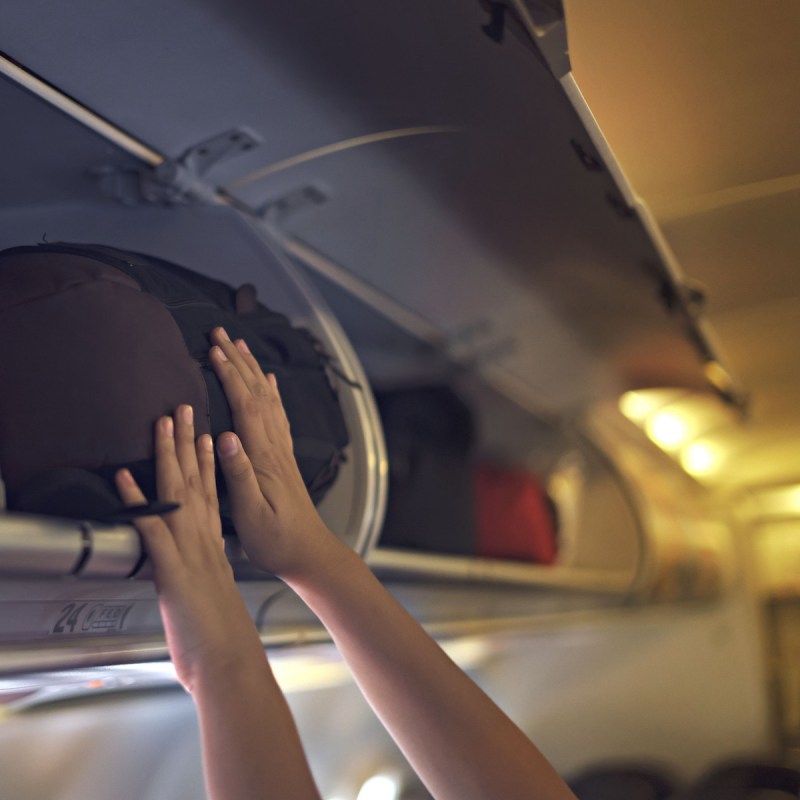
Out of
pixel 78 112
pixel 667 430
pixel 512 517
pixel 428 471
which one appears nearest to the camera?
pixel 78 112

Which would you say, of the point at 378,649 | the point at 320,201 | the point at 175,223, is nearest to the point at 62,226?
the point at 175,223

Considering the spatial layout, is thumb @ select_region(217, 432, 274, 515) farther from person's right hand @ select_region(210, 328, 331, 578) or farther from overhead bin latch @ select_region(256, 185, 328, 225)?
overhead bin latch @ select_region(256, 185, 328, 225)

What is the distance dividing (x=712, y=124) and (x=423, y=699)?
1051 mm

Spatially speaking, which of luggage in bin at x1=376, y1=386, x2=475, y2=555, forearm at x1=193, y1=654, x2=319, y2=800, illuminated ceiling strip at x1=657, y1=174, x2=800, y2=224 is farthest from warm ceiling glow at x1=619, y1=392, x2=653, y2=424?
forearm at x1=193, y1=654, x2=319, y2=800

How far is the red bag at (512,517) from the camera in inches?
86.2

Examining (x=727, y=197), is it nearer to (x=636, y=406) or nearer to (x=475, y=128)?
(x=475, y=128)

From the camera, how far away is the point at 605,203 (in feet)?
4.21

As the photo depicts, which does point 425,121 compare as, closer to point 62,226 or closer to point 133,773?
point 62,226

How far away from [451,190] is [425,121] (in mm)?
235

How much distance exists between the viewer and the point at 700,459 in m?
3.46

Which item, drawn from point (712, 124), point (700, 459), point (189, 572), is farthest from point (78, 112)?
point (700, 459)

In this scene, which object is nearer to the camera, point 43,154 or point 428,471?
point 43,154

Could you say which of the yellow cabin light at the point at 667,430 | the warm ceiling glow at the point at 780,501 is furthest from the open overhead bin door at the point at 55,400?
the warm ceiling glow at the point at 780,501

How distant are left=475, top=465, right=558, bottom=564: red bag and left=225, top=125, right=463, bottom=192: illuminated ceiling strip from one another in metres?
1.18
